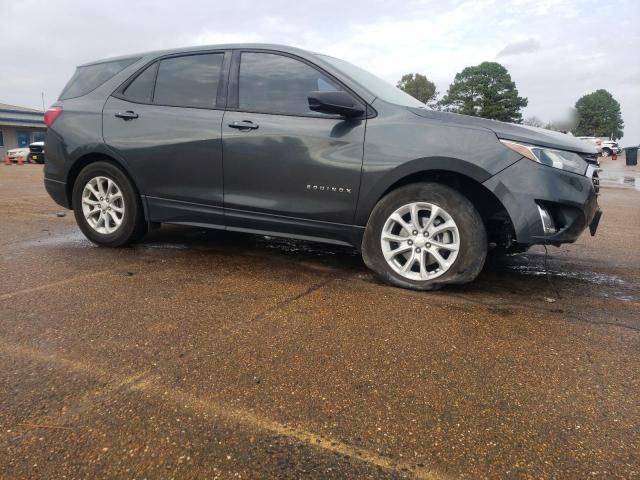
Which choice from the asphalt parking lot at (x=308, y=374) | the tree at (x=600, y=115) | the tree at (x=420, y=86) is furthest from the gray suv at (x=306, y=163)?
the tree at (x=600, y=115)

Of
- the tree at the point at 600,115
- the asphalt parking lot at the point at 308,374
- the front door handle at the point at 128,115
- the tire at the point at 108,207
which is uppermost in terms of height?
the tree at the point at 600,115

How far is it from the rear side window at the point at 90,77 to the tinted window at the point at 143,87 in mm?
238

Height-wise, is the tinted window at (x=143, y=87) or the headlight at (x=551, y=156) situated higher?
the tinted window at (x=143, y=87)

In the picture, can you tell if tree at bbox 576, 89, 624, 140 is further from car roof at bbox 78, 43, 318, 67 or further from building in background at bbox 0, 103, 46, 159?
car roof at bbox 78, 43, 318, 67

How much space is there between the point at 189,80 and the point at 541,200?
2982mm

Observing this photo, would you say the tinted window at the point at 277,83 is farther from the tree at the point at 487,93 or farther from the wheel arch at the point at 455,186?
the tree at the point at 487,93

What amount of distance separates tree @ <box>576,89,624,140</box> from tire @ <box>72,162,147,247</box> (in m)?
107

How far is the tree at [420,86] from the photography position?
73894mm

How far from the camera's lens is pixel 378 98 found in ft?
12.1

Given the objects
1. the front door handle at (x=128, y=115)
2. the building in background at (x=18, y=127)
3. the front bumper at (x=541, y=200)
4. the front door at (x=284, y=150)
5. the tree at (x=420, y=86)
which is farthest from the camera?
the tree at (x=420, y=86)

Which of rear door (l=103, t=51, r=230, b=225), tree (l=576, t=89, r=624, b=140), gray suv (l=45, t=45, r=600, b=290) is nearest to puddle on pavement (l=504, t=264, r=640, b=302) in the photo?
gray suv (l=45, t=45, r=600, b=290)

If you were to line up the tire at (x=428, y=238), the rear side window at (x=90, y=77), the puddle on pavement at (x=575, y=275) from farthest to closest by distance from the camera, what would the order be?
the rear side window at (x=90, y=77), the puddle on pavement at (x=575, y=275), the tire at (x=428, y=238)

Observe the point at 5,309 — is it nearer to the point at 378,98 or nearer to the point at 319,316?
the point at 319,316

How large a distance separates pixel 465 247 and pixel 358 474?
A: 210 centimetres
